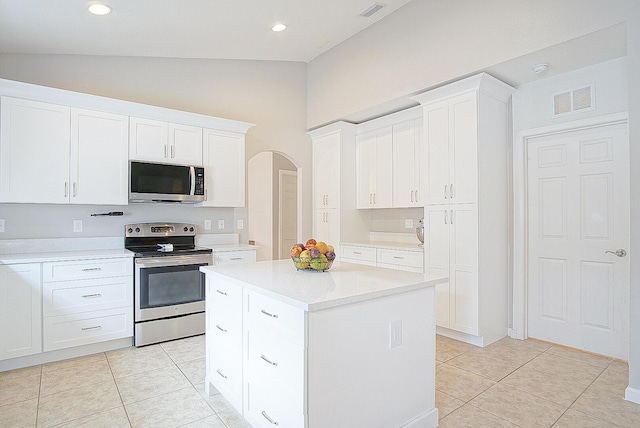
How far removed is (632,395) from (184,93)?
4999 mm

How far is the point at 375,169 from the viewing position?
4.88 meters

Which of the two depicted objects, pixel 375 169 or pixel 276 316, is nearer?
pixel 276 316

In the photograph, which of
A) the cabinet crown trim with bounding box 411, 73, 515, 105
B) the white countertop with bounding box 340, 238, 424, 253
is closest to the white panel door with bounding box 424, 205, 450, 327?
the white countertop with bounding box 340, 238, 424, 253

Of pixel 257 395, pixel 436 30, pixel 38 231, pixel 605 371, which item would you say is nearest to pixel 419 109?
pixel 436 30

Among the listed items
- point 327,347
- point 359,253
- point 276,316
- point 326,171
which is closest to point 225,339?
point 276,316

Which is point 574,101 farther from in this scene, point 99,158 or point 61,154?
point 61,154

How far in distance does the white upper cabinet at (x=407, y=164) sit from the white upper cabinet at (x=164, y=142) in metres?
2.38

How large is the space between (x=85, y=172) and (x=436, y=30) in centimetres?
371

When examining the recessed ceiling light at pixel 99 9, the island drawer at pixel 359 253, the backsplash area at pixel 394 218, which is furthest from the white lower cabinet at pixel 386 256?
the recessed ceiling light at pixel 99 9

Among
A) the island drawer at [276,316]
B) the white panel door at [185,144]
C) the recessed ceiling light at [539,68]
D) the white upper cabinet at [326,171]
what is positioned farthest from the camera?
the white upper cabinet at [326,171]

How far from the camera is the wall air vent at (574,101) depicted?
3.20 metres

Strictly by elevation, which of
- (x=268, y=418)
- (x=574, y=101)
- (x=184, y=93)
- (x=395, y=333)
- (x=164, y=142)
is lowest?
(x=268, y=418)

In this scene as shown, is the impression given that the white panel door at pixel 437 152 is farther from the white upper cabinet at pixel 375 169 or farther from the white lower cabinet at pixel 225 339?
the white lower cabinet at pixel 225 339

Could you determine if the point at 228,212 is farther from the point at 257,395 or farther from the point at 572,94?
the point at 572,94
